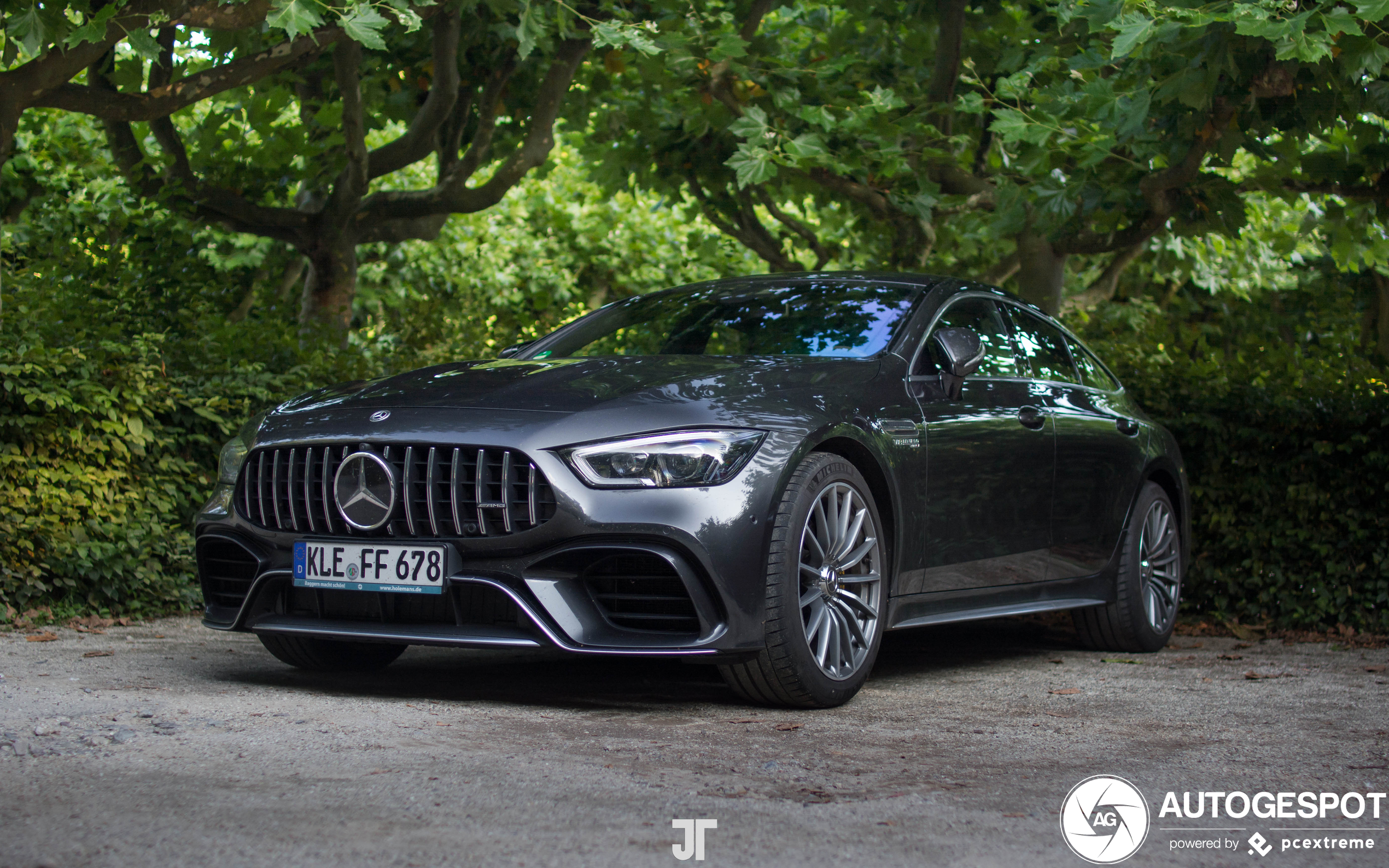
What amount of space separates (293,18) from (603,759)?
12.5 ft

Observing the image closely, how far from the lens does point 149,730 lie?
3.95 m

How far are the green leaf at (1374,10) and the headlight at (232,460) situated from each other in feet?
14.4

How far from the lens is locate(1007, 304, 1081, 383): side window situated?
631cm

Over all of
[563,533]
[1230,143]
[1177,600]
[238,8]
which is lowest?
[1177,600]

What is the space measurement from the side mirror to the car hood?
372 millimetres

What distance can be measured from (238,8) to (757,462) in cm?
401

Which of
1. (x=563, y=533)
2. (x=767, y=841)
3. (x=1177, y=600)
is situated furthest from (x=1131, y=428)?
(x=767, y=841)

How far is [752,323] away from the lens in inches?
223

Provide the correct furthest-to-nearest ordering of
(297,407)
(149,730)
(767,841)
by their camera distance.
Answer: (297,407)
(149,730)
(767,841)

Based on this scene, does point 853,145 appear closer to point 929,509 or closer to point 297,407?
point 929,509

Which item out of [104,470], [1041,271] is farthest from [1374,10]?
[104,470]

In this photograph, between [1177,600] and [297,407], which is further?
[1177,600]

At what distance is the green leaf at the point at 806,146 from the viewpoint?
8891mm

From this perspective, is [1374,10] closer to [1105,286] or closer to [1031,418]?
[1031,418]
